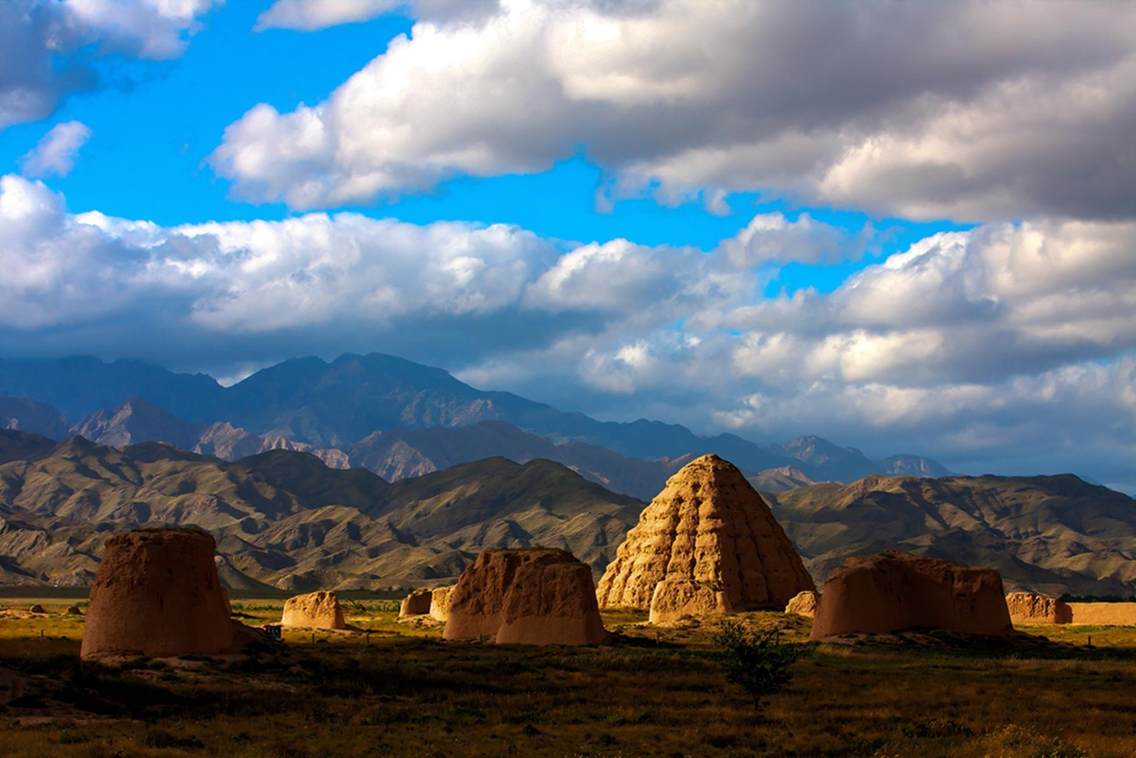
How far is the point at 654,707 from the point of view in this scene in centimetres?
3988

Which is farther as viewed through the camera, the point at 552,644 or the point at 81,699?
the point at 552,644

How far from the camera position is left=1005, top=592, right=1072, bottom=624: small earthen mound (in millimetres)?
92938

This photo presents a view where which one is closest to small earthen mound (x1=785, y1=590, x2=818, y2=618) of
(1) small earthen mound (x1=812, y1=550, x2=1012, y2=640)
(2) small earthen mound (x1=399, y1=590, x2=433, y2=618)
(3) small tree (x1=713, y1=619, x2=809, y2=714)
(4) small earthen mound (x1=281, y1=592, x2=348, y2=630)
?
(1) small earthen mound (x1=812, y1=550, x2=1012, y2=640)

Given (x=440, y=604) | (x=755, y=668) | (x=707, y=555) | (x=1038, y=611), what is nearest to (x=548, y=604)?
(x=755, y=668)

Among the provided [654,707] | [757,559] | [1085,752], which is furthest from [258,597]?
[1085,752]

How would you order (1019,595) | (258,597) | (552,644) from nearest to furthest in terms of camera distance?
(552,644)
(1019,595)
(258,597)

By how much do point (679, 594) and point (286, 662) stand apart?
127 feet

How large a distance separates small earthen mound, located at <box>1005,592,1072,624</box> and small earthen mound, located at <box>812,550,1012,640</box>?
25.5m

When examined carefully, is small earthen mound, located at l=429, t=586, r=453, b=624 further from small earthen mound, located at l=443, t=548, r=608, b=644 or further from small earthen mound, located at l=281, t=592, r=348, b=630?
small earthen mound, located at l=443, t=548, r=608, b=644

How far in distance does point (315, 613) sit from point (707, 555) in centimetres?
2417

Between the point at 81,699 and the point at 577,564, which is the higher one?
the point at 577,564

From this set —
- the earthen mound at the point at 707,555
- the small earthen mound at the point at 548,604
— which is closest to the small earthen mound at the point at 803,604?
the earthen mound at the point at 707,555

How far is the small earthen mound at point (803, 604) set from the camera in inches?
3044

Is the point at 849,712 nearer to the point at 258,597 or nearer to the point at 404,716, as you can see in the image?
the point at 404,716
